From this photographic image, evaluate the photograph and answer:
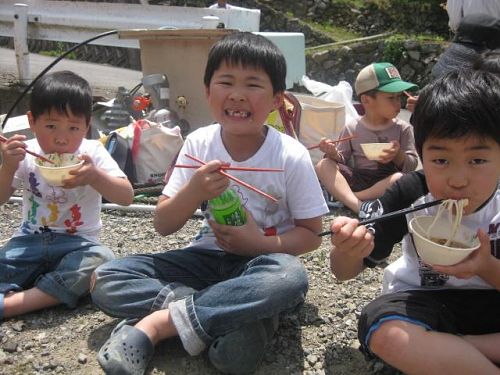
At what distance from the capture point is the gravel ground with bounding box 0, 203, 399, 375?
6.29ft

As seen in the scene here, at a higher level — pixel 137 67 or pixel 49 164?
pixel 49 164

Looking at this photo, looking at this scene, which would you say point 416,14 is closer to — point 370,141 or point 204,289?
point 370,141

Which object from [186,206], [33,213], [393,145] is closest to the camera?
[186,206]

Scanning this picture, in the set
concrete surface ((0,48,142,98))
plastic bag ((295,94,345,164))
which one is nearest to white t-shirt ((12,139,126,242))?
plastic bag ((295,94,345,164))

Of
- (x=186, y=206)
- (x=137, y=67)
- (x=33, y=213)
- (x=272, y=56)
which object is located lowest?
(x=137, y=67)

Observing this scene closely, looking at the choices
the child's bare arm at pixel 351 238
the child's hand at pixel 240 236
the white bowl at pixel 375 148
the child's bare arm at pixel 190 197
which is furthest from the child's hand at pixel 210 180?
the white bowl at pixel 375 148

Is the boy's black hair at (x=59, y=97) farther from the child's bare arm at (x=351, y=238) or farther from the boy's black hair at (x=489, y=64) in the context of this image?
the boy's black hair at (x=489, y=64)

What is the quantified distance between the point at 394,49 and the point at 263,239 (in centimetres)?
749

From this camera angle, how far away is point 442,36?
10.1m

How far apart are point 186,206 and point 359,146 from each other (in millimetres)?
1945

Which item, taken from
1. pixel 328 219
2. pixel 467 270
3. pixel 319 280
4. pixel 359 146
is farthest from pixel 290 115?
pixel 467 270

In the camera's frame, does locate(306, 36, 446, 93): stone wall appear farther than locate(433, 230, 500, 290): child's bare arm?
Yes

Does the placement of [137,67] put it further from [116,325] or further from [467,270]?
[467,270]

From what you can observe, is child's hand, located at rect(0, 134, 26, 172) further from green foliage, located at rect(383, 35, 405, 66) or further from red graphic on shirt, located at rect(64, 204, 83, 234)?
green foliage, located at rect(383, 35, 405, 66)
